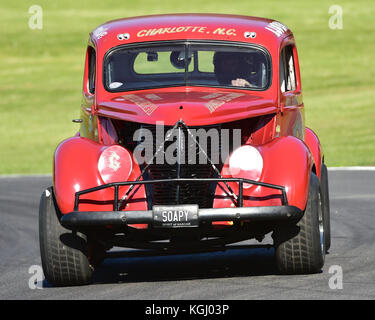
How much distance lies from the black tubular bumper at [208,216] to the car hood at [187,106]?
34.9 inches

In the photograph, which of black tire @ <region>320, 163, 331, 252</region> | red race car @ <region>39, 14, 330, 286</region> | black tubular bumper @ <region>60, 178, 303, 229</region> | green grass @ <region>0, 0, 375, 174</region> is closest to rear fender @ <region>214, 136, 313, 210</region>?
red race car @ <region>39, 14, 330, 286</region>

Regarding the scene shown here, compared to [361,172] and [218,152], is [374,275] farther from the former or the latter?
[361,172]

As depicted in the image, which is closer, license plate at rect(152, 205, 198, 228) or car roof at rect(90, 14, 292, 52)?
license plate at rect(152, 205, 198, 228)

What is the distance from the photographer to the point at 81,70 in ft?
144


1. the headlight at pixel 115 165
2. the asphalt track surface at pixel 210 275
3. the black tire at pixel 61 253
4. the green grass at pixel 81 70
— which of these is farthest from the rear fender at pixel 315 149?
the green grass at pixel 81 70

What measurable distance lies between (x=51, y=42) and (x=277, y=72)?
134ft

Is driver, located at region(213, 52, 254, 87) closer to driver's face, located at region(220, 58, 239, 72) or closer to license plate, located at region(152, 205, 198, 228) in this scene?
driver's face, located at region(220, 58, 239, 72)

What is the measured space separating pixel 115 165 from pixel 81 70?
3560 centimetres

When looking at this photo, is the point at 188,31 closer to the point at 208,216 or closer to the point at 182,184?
the point at 182,184

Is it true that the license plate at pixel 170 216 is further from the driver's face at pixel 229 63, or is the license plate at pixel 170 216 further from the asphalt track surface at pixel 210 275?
the driver's face at pixel 229 63

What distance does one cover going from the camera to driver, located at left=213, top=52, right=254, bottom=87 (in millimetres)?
9922

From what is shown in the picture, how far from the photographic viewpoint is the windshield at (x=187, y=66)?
391 inches

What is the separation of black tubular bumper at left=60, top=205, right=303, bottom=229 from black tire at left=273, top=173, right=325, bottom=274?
0.35 m

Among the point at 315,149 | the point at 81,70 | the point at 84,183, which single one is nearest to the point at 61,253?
the point at 84,183
